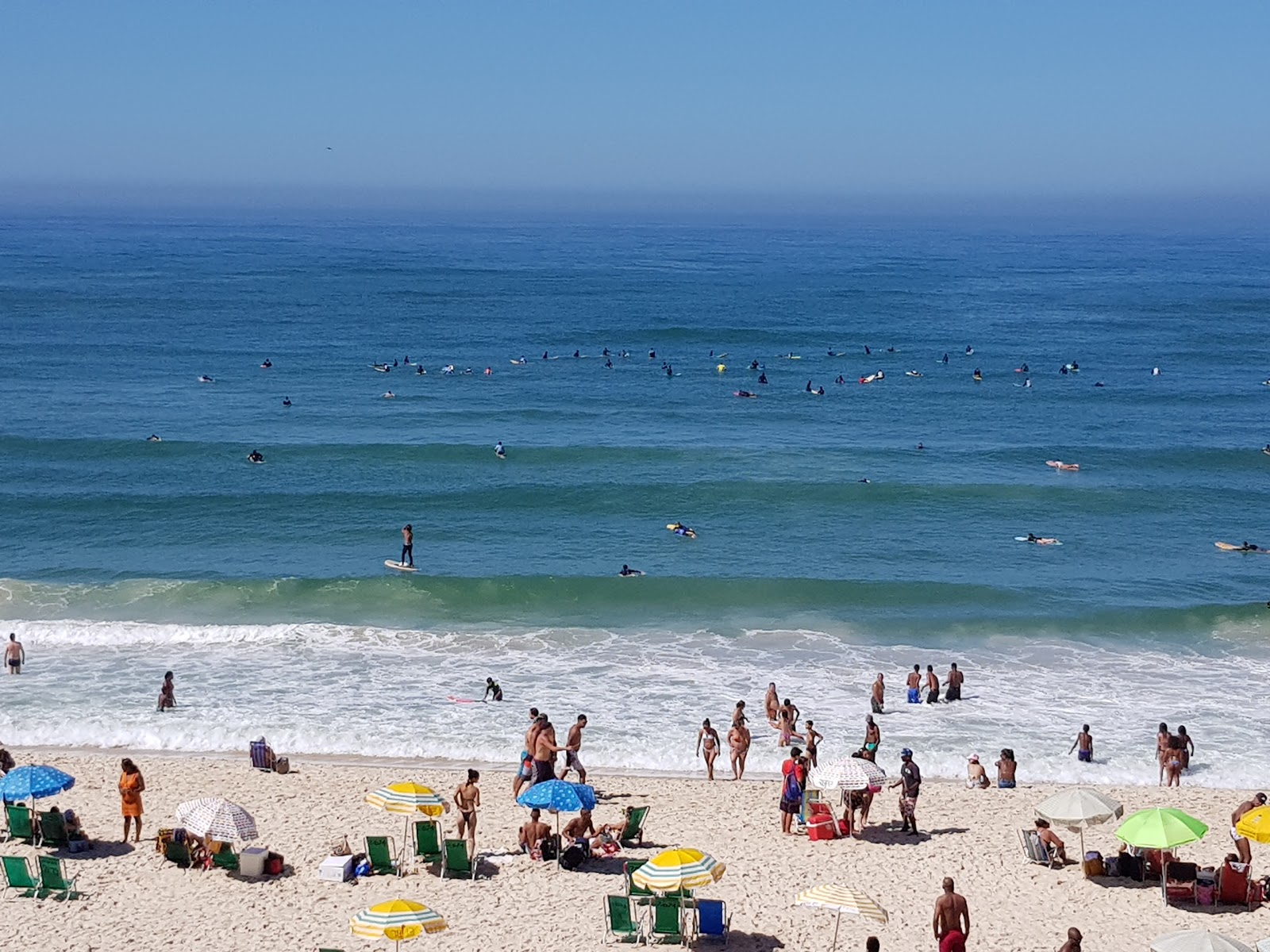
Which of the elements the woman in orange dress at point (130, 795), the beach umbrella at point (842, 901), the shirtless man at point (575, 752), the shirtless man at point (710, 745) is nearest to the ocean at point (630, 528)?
the shirtless man at point (710, 745)

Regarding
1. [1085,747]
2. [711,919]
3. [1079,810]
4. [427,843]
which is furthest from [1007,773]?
[427,843]

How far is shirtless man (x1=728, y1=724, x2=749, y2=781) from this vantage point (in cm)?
2019

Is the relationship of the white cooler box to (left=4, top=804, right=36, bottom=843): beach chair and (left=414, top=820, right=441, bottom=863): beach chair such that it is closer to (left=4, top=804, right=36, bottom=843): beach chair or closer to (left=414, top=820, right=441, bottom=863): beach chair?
(left=414, top=820, right=441, bottom=863): beach chair

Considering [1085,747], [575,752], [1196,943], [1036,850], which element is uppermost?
[1196,943]

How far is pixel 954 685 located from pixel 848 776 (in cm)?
787

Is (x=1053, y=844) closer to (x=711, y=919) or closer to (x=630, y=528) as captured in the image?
(x=711, y=919)

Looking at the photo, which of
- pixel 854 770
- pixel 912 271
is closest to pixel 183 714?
pixel 854 770

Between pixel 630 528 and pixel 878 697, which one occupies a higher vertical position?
pixel 630 528

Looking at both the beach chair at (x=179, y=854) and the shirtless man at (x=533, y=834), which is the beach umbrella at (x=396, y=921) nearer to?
the shirtless man at (x=533, y=834)

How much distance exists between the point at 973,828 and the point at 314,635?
14953 millimetres

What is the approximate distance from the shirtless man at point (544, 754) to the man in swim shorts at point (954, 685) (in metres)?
8.92

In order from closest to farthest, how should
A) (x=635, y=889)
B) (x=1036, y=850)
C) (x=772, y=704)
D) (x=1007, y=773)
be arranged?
(x=635, y=889) < (x=1036, y=850) < (x=1007, y=773) < (x=772, y=704)

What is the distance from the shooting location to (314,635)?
27500 mm

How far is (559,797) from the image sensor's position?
1570 cm
